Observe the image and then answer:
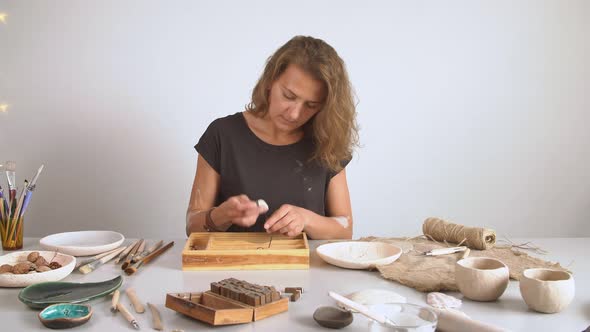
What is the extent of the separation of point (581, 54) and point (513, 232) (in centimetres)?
102

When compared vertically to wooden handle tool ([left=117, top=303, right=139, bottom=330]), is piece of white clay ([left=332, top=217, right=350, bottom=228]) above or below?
above

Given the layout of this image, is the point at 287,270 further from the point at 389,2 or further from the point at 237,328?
the point at 389,2

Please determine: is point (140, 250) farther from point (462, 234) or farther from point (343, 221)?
point (462, 234)

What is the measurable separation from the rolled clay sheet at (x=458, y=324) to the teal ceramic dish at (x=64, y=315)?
73 centimetres

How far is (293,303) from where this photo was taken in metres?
1.33

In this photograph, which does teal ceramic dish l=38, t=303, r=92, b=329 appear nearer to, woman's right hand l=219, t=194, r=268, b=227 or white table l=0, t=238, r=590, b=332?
white table l=0, t=238, r=590, b=332

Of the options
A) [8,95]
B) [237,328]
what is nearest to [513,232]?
[237,328]

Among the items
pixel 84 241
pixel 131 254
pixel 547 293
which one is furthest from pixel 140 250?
pixel 547 293

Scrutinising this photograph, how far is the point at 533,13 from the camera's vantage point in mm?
3004

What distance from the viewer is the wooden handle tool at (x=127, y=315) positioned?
1.18m

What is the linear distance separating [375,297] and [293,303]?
0.19 meters

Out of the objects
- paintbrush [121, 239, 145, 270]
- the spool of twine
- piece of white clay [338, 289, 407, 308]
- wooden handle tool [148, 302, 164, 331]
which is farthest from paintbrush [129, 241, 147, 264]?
the spool of twine

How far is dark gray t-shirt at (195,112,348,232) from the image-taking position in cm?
228

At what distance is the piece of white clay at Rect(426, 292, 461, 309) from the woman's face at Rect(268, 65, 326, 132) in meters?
0.93
